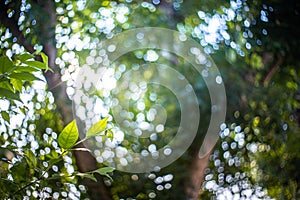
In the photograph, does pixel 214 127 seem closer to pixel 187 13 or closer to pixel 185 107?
pixel 185 107

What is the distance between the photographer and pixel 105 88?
0.96m

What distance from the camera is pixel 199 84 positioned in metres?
0.98

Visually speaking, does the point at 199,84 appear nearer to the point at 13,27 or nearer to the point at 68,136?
the point at 13,27

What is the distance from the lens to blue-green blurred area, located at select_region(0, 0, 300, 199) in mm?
890

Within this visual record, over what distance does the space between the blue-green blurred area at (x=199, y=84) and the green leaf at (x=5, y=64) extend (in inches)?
21.4

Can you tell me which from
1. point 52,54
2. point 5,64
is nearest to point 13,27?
point 52,54

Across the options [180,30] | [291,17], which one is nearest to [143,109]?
[180,30]

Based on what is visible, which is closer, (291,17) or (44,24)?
(44,24)

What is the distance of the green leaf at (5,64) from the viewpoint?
0.32m

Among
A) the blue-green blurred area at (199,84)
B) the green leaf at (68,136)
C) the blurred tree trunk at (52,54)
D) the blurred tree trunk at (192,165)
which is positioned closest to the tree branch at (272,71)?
the blue-green blurred area at (199,84)

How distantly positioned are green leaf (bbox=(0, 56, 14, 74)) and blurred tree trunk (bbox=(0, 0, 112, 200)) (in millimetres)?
548

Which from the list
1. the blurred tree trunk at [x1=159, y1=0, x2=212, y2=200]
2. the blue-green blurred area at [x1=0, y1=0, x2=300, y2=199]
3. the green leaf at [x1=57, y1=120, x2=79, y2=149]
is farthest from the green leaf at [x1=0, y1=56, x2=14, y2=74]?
the blurred tree trunk at [x1=159, y1=0, x2=212, y2=200]

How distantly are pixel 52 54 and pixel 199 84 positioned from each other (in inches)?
13.5

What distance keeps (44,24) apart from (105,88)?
0.20 metres
